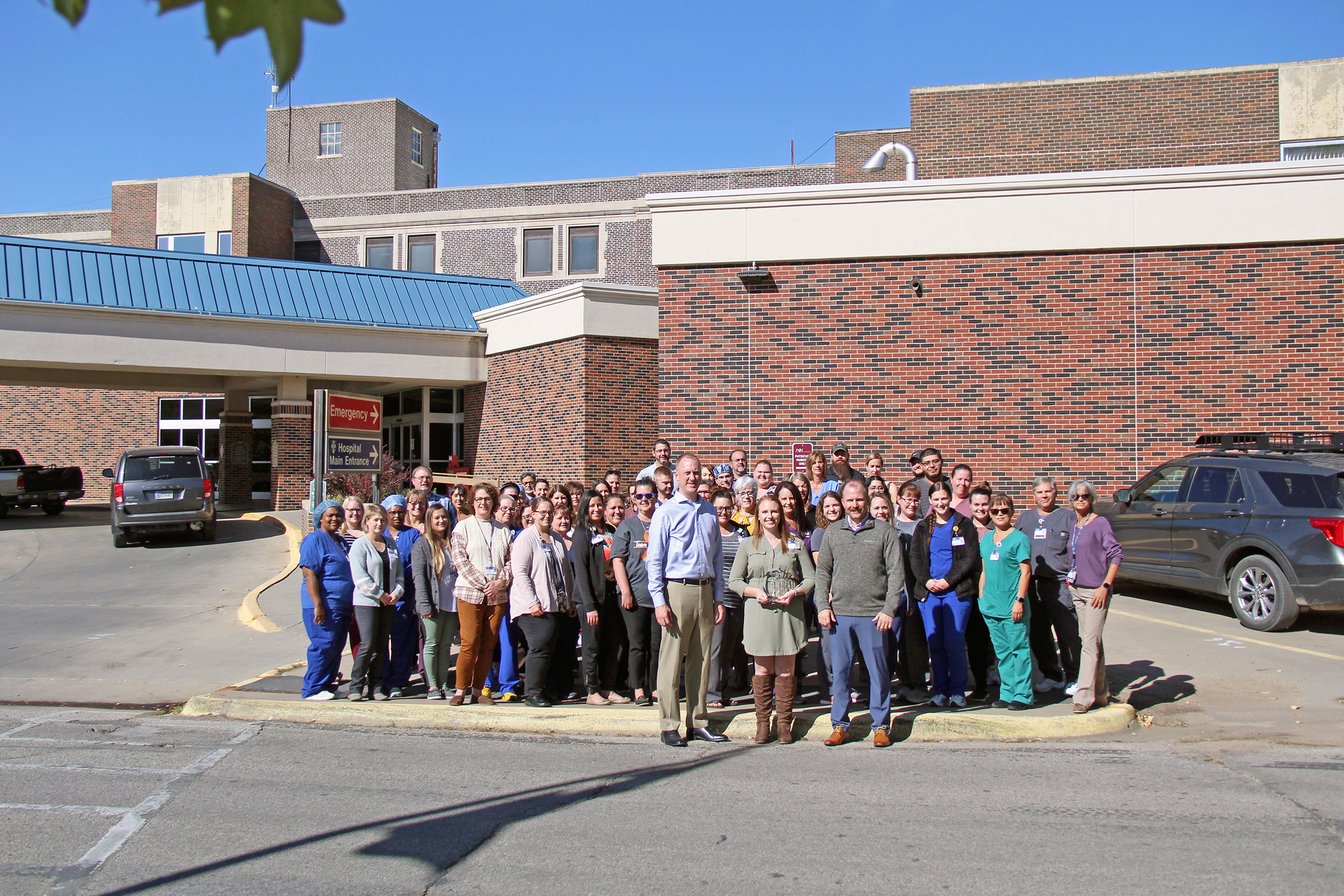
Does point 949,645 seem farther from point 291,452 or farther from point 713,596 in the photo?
point 291,452

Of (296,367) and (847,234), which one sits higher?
(847,234)

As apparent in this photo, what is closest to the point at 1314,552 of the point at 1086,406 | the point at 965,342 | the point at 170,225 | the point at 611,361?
the point at 1086,406

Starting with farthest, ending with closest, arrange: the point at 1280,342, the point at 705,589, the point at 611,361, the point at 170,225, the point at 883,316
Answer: the point at 170,225 < the point at 611,361 < the point at 883,316 < the point at 1280,342 < the point at 705,589

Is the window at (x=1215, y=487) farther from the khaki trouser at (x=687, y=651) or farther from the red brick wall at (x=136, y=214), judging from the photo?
the red brick wall at (x=136, y=214)

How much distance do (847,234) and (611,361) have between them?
6.25 meters

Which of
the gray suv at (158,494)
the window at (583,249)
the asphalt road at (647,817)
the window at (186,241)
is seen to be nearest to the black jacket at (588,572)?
the asphalt road at (647,817)

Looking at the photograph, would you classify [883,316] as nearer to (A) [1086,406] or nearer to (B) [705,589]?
(A) [1086,406]

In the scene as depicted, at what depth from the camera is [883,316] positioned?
46.2ft

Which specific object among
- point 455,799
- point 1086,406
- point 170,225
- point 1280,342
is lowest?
point 455,799

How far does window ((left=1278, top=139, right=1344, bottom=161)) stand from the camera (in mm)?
20625

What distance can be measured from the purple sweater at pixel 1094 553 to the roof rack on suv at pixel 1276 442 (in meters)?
4.37

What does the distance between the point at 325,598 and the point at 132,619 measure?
5556 millimetres

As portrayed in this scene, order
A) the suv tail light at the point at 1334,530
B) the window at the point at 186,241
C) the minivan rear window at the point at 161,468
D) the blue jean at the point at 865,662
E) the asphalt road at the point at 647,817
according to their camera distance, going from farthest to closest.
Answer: the window at the point at 186,241 < the minivan rear window at the point at 161,468 < the suv tail light at the point at 1334,530 < the blue jean at the point at 865,662 < the asphalt road at the point at 647,817

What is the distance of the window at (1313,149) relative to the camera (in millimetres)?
20625
